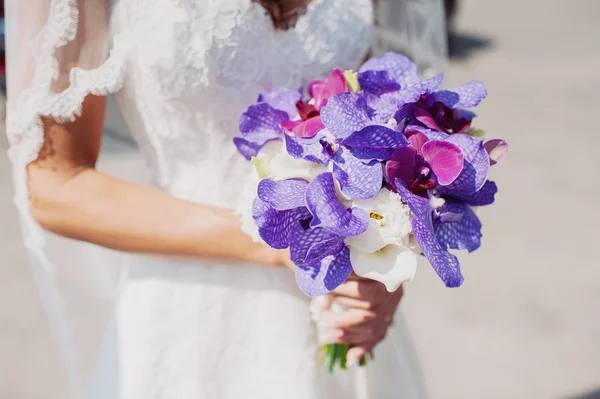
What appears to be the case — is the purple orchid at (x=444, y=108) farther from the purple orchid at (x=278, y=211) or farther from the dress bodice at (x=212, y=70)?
the dress bodice at (x=212, y=70)

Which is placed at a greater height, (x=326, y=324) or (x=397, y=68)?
(x=397, y=68)

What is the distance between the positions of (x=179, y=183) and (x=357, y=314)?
416mm

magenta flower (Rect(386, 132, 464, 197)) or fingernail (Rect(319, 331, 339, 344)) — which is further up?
magenta flower (Rect(386, 132, 464, 197))

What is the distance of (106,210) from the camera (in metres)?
1.01

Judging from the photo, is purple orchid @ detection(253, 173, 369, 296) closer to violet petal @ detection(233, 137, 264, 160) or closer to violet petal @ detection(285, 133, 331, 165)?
violet petal @ detection(285, 133, 331, 165)

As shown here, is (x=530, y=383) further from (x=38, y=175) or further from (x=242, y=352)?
(x=38, y=175)

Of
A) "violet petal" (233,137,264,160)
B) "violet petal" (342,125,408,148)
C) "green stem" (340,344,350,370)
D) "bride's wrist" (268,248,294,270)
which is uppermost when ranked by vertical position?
"violet petal" (342,125,408,148)

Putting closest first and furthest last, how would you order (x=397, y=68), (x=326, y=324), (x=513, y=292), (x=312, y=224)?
1. (x=312, y=224)
2. (x=397, y=68)
3. (x=326, y=324)
4. (x=513, y=292)

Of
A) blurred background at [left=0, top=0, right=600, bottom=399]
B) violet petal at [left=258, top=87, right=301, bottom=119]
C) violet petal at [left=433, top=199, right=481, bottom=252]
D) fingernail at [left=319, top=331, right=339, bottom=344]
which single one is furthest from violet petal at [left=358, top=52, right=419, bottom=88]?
blurred background at [left=0, top=0, right=600, bottom=399]

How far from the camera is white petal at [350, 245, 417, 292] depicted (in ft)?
2.65

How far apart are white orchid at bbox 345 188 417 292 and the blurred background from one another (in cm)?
76

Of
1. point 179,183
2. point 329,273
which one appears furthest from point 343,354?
point 179,183

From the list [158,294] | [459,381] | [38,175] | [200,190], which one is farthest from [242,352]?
[459,381]

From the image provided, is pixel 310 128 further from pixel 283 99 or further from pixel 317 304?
pixel 317 304
